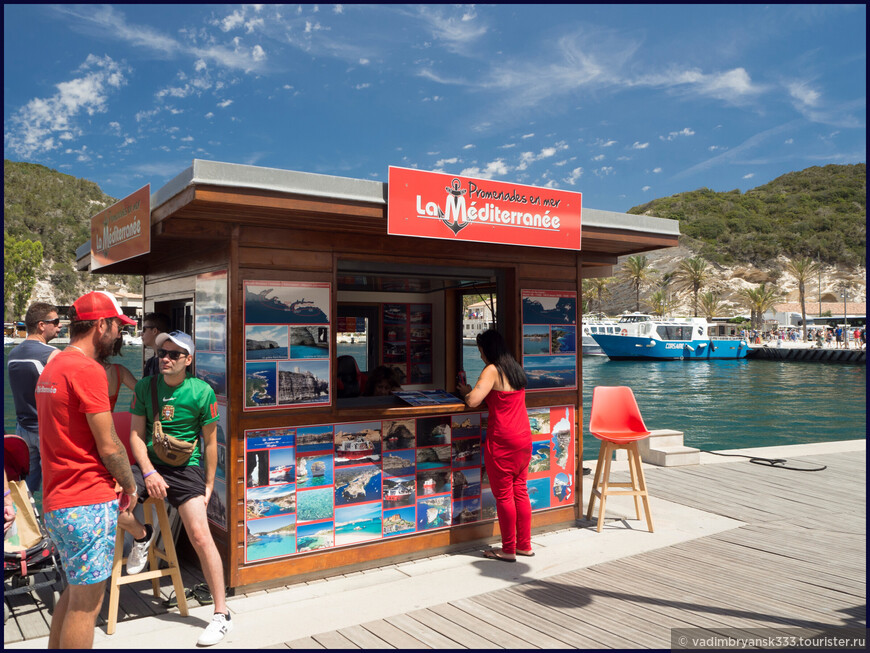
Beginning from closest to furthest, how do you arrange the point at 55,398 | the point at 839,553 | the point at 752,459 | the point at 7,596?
the point at 55,398, the point at 7,596, the point at 839,553, the point at 752,459

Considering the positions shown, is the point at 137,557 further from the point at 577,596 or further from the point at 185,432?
the point at 577,596

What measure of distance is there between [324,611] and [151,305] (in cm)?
345

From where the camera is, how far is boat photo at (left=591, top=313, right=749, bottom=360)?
50.4 metres

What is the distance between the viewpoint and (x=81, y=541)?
8.57ft

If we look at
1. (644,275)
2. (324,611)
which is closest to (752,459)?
(324,611)

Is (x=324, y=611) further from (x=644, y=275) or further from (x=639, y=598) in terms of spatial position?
(x=644, y=275)

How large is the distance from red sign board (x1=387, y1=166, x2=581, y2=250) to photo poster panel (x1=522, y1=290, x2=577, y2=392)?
2.32 ft

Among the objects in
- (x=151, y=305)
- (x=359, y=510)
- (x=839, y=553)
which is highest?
(x=151, y=305)

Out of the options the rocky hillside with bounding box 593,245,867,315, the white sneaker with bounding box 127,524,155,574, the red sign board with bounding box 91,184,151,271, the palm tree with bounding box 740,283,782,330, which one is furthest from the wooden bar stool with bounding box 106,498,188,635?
the rocky hillside with bounding box 593,245,867,315

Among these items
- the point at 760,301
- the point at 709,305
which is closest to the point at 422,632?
the point at 760,301

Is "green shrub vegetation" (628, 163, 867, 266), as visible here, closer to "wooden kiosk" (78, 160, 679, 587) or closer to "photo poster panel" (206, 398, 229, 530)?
"wooden kiosk" (78, 160, 679, 587)

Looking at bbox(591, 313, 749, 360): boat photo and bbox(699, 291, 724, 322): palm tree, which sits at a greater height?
bbox(699, 291, 724, 322): palm tree

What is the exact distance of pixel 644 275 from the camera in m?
76.4

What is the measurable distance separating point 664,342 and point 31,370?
165 feet
